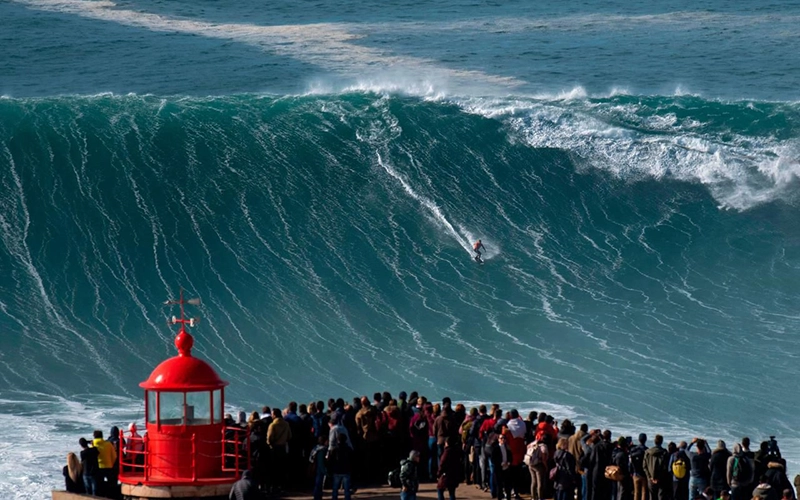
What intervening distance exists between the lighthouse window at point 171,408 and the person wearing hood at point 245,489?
3.13ft

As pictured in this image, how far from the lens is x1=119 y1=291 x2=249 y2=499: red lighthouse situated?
54.6 feet

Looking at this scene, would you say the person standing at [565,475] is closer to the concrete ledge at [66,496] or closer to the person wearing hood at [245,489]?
the person wearing hood at [245,489]

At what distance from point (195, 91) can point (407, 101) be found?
6.28 metres

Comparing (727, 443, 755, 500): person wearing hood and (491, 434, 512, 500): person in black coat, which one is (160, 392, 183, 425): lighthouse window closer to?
(491, 434, 512, 500): person in black coat

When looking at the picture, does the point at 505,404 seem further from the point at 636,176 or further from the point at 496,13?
the point at 496,13

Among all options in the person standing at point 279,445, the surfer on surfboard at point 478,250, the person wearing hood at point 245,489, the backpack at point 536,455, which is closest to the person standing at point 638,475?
the backpack at point 536,455

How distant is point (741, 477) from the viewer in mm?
17891

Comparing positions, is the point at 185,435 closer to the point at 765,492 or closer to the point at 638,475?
the point at 638,475

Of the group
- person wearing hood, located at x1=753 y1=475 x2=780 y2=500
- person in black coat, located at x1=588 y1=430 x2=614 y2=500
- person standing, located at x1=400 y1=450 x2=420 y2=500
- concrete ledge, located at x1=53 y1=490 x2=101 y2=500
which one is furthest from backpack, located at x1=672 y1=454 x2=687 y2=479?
concrete ledge, located at x1=53 y1=490 x2=101 y2=500

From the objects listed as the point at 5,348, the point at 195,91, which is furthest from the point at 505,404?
the point at 195,91

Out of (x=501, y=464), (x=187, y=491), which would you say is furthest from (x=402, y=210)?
(x=187, y=491)

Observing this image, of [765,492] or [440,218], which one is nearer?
[765,492]

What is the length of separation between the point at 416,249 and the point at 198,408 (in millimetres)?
17492

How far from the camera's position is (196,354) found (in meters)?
28.6
